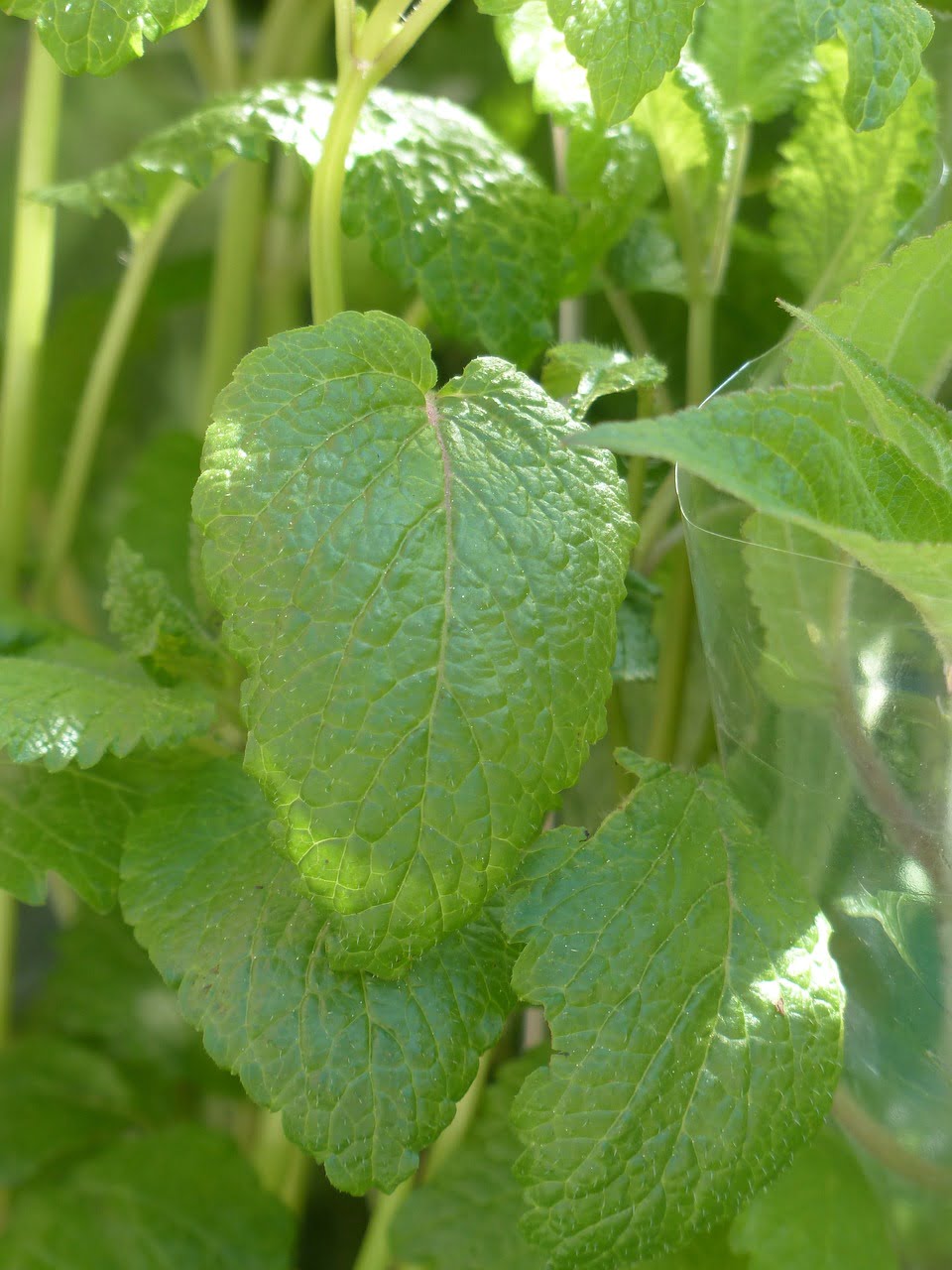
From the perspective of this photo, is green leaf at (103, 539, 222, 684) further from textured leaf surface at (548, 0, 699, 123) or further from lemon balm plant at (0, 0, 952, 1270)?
textured leaf surface at (548, 0, 699, 123)

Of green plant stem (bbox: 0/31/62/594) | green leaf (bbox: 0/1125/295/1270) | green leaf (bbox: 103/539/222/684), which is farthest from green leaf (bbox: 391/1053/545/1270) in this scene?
green plant stem (bbox: 0/31/62/594)

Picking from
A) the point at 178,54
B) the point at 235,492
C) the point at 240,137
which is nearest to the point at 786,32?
the point at 240,137

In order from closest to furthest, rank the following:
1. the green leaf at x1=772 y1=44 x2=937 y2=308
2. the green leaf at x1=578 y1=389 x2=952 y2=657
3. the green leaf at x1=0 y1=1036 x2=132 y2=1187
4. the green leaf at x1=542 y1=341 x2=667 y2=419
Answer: the green leaf at x1=578 y1=389 x2=952 y2=657
the green leaf at x1=542 y1=341 x2=667 y2=419
the green leaf at x1=772 y1=44 x2=937 y2=308
the green leaf at x1=0 y1=1036 x2=132 y2=1187

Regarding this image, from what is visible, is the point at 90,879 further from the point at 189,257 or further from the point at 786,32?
the point at 189,257

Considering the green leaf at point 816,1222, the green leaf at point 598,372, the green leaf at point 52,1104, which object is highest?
the green leaf at point 598,372

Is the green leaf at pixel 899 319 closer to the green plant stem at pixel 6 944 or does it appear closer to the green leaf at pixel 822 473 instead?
the green leaf at pixel 822 473

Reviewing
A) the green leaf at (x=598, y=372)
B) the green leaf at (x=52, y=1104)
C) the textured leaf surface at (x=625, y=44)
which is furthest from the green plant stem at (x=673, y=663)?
the green leaf at (x=52, y=1104)
